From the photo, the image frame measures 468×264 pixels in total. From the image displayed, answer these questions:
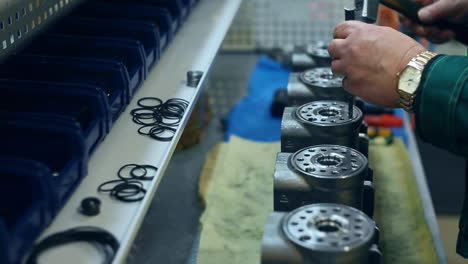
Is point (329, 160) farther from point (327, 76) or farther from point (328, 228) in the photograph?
point (327, 76)

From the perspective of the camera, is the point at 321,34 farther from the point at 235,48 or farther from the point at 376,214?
the point at 376,214

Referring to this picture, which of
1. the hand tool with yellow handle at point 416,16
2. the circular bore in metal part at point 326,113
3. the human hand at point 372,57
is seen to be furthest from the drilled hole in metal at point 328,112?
the hand tool with yellow handle at point 416,16

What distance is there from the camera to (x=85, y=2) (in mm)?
1857

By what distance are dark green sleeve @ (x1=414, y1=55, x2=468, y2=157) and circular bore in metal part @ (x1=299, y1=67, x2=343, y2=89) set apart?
0.46 metres

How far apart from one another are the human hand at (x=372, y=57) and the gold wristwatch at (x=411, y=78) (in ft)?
0.05

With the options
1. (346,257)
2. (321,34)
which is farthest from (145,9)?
(321,34)

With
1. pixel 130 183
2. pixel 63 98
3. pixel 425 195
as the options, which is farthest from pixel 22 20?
pixel 425 195

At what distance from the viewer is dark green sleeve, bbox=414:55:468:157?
1156mm

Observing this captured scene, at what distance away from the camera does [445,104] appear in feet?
3.82

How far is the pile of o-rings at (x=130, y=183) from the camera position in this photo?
1097mm

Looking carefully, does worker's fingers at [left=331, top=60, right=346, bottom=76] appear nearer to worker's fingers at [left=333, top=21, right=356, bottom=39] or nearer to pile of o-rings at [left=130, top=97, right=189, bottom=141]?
worker's fingers at [left=333, top=21, right=356, bottom=39]

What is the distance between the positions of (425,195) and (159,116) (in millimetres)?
999

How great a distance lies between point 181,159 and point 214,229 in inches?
20.0

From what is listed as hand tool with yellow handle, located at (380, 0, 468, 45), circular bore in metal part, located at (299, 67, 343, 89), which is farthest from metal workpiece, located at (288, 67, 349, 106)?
hand tool with yellow handle, located at (380, 0, 468, 45)
